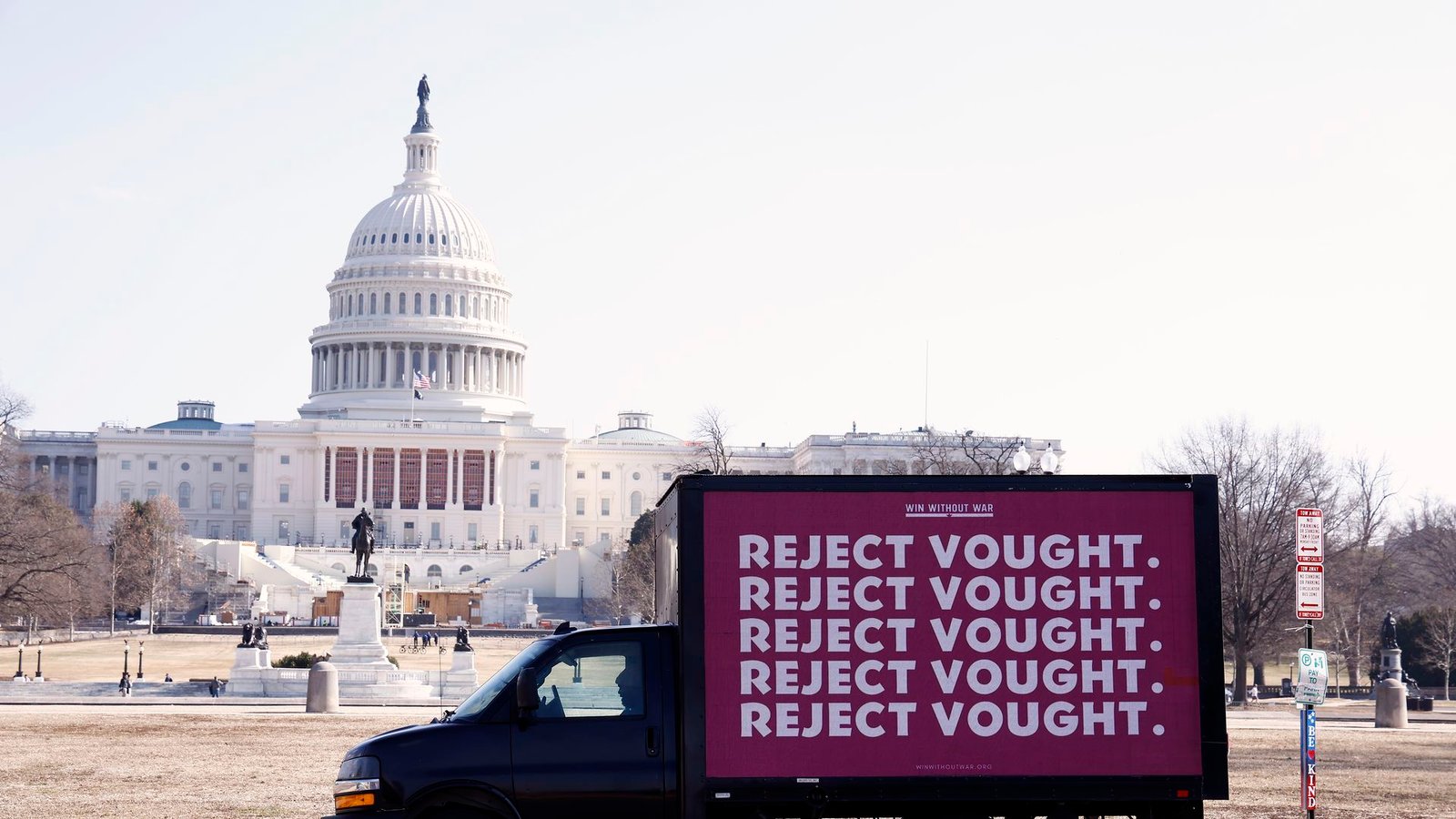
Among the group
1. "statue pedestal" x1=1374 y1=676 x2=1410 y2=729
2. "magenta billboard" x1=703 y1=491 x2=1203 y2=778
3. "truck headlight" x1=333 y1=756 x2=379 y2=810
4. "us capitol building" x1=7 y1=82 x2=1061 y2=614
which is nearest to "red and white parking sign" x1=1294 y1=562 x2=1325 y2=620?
"magenta billboard" x1=703 y1=491 x2=1203 y2=778

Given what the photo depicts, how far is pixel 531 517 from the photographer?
7013 inches

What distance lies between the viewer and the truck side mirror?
54.1 ft

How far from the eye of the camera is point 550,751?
652 inches

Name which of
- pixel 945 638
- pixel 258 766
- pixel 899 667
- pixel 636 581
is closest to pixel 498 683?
pixel 899 667

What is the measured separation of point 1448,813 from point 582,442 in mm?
163449

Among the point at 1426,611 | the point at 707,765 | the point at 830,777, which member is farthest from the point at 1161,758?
the point at 1426,611

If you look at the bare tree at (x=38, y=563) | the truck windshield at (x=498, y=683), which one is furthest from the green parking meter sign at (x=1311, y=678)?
the bare tree at (x=38, y=563)

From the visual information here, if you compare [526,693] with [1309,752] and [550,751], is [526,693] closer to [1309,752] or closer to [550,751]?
[550,751]

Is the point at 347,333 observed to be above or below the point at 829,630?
above

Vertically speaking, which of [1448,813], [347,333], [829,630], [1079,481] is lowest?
[1448,813]

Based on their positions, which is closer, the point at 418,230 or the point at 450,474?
the point at 450,474

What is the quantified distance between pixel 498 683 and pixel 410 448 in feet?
523

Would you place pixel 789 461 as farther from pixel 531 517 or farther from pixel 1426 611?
pixel 1426 611

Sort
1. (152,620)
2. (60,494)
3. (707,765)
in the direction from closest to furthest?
(707,765) < (152,620) < (60,494)
